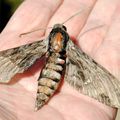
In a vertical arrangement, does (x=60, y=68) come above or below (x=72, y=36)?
above

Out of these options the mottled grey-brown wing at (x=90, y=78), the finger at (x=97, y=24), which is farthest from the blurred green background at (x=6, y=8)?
the mottled grey-brown wing at (x=90, y=78)

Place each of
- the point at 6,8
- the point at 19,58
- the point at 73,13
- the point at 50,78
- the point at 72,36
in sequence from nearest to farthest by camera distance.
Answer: the point at 50,78, the point at 19,58, the point at 72,36, the point at 73,13, the point at 6,8

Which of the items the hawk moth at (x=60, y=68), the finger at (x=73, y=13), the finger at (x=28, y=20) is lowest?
the finger at (x=73, y=13)

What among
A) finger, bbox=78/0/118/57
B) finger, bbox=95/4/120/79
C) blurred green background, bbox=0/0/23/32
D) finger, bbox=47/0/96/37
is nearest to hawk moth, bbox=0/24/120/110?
finger, bbox=95/4/120/79

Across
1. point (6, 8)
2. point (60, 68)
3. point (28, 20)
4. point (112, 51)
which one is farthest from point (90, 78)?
point (6, 8)

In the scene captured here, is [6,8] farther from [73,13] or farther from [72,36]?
[72,36]

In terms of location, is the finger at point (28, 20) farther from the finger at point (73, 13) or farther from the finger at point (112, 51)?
the finger at point (112, 51)
